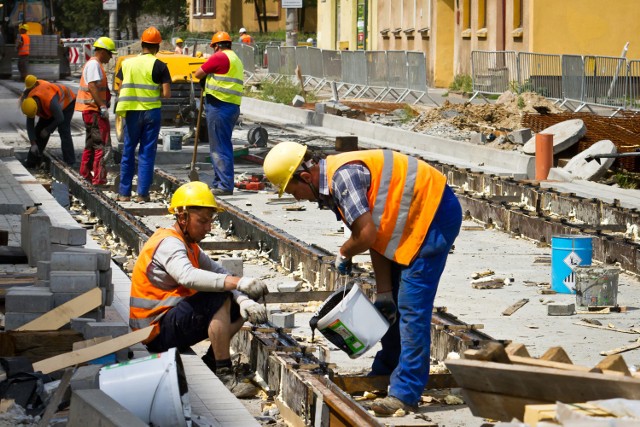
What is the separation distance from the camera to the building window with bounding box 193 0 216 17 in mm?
86062

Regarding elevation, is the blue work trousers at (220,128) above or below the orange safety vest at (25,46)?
below

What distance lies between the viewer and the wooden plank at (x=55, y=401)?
6.40 metres

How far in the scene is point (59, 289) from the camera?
8.52 meters

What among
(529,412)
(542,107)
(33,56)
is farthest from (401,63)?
(529,412)

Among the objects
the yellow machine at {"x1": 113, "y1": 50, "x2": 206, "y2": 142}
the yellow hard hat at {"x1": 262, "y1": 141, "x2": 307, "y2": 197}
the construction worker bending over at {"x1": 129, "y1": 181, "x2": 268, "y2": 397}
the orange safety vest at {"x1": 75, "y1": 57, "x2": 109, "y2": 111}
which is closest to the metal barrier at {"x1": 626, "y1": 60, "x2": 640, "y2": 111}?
the yellow machine at {"x1": 113, "y1": 50, "x2": 206, "y2": 142}

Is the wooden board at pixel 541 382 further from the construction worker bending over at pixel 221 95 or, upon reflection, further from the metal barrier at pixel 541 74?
the metal barrier at pixel 541 74

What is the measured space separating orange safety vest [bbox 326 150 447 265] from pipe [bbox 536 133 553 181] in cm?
1258

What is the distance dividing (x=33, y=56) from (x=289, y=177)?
138 feet

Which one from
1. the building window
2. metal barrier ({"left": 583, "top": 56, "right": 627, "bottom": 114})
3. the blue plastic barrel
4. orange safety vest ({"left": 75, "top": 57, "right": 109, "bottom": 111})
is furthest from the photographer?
the building window

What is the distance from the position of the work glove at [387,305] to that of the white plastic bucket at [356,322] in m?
0.05

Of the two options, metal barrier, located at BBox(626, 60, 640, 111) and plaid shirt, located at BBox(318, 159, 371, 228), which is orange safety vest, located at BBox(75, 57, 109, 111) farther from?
metal barrier, located at BBox(626, 60, 640, 111)

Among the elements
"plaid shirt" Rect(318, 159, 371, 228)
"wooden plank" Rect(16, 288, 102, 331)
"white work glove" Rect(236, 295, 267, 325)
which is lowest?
"wooden plank" Rect(16, 288, 102, 331)

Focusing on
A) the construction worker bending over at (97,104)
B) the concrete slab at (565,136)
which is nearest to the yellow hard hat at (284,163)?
the construction worker bending over at (97,104)

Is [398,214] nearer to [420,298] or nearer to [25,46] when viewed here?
[420,298]
